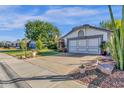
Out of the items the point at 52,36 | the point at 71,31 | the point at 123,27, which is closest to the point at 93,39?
the point at 71,31

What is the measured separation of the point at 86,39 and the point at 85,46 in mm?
753

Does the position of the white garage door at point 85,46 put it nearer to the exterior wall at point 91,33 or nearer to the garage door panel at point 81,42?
the garage door panel at point 81,42

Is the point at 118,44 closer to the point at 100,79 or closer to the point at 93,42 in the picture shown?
the point at 100,79

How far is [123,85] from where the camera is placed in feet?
24.2

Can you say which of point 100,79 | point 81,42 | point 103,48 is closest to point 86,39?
point 81,42

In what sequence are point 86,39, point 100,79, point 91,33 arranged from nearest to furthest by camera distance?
1. point 100,79
2. point 91,33
3. point 86,39

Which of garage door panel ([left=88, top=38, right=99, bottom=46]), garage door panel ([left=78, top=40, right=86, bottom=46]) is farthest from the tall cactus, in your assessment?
garage door panel ([left=78, top=40, right=86, bottom=46])

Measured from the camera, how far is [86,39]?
2297 cm

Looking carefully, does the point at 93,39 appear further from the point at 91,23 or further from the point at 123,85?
the point at 123,85

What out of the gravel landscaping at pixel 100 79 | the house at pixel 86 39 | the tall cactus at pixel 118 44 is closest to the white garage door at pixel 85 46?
the house at pixel 86 39

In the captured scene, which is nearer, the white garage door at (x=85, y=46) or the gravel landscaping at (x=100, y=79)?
the gravel landscaping at (x=100, y=79)

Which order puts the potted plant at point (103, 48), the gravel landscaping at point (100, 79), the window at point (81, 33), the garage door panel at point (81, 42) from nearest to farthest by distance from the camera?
the gravel landscaping at point (100, 79) → the potted plant at point (103, 48) → the garage door panel at point (81, 42) → the window at point (81, 33)

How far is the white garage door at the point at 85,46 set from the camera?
2134cm
